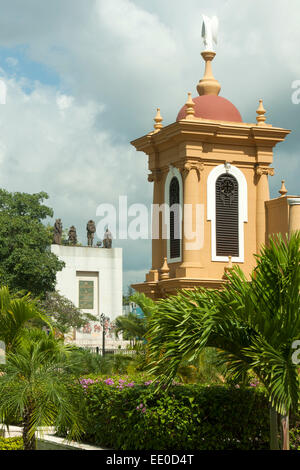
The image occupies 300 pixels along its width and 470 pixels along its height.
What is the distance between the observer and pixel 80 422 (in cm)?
1430

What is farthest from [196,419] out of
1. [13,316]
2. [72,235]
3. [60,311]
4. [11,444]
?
[72,235]

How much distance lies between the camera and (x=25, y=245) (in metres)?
44.0

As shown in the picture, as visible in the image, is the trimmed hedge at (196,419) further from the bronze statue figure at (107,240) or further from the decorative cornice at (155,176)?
the bronze statue figure at (107,240)

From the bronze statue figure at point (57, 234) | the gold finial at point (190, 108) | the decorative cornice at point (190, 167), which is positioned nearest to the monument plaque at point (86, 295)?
the bronze statue figure at point (57, 234)

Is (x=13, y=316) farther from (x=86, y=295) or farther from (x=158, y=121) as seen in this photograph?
(x=86, y=295)

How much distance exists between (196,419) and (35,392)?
8.92ft

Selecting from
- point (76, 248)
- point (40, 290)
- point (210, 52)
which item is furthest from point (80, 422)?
point (76, 248)

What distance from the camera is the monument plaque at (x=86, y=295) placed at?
73125 mm

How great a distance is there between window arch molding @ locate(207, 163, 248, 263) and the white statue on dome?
427 cm

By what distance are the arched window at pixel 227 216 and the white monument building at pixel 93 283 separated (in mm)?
47420

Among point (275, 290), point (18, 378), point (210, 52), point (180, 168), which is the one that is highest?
point (210, 52)

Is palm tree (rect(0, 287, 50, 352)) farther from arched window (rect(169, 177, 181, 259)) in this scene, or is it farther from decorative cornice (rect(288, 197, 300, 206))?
decorative cornice (rect(288, 197, 300, 206))

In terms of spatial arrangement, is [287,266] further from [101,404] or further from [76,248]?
[76,248]

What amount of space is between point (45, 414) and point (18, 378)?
75 cm
